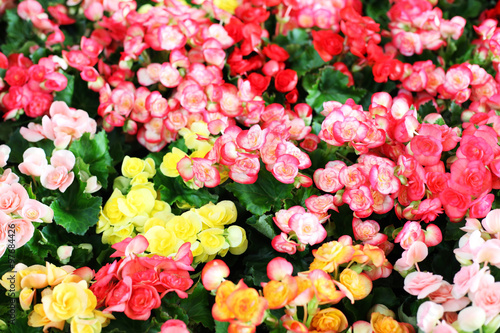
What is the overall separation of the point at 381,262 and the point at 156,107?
2.08ft

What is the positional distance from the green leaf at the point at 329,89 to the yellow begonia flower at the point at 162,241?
1.84ft

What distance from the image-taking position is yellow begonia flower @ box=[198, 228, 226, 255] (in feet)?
3.05

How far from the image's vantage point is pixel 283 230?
2.95 ft

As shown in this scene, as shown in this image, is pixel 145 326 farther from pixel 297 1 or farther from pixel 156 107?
pixel 297 1

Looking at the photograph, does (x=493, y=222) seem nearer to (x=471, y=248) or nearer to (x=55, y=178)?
(x=471, y=248)

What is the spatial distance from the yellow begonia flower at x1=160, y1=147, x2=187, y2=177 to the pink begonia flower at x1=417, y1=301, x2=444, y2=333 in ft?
1.86

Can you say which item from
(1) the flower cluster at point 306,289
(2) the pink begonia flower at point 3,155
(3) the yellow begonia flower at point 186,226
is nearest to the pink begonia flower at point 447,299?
(1) the flower cluster at point 306,289

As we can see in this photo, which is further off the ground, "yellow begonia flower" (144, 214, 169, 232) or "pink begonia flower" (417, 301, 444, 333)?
"pink begonia flower" (417, 301, 444, 333)

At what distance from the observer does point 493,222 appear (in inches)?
32.3

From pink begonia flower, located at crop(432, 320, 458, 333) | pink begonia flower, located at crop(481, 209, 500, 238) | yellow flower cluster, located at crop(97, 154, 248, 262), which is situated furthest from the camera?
yellow flower cluster, located at crop(97, 154, 248, 262)

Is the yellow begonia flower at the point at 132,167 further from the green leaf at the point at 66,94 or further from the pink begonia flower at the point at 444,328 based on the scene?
the pink begonia flower at the point at 444,328

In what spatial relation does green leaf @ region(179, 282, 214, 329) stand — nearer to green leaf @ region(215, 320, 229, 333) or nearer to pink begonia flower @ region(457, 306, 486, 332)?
green leaf @ region(215, 320, 229, 333)

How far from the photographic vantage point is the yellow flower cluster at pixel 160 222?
0.93 m

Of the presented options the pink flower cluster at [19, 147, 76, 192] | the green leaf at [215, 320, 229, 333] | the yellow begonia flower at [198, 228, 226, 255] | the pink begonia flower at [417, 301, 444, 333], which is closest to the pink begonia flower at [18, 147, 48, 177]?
the pink flower cluster at [19, 147, 76, 192]
